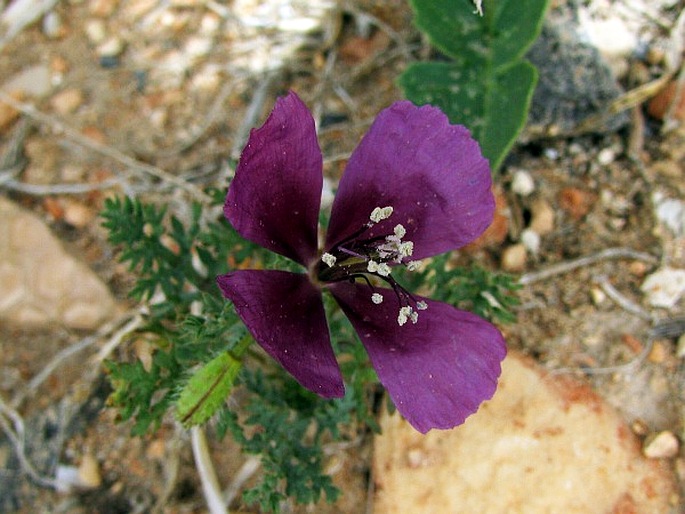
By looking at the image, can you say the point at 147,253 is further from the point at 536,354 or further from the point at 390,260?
the point at 536,354

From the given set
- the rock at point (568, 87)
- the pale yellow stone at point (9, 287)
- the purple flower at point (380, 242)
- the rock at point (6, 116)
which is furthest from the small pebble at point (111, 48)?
the purple flower at point (380, 242)

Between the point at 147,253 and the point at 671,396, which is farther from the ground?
the point at 147,253

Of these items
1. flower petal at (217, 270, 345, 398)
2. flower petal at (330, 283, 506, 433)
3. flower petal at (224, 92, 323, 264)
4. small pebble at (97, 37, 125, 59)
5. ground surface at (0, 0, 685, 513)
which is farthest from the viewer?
small pebble at (97, 37, 125, 59)

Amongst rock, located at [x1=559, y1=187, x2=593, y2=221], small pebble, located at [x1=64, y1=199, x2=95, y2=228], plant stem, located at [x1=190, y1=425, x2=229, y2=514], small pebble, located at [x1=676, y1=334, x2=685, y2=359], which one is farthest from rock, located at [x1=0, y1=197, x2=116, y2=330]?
small pebble, located at [x1=676, y1=334, x2=685, y2=359]

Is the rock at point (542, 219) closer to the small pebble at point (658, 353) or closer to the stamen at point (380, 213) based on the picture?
the small pebble at point (658, 353)

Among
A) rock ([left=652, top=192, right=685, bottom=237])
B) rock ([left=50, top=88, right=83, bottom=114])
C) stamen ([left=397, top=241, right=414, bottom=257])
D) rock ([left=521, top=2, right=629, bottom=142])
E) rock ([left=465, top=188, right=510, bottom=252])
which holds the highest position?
rock ([left=50, top=88, right=83, bottom=114])

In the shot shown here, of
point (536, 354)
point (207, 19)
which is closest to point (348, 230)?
point (536, 354)

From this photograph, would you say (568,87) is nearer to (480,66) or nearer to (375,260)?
(480,66)

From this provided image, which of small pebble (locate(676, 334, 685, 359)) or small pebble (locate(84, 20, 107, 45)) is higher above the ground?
small pebble (locate(84, 20, 107, 45))

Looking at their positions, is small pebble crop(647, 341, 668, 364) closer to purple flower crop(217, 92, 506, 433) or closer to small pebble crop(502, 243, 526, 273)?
small pebble crop(502, 243, 526, 273)
